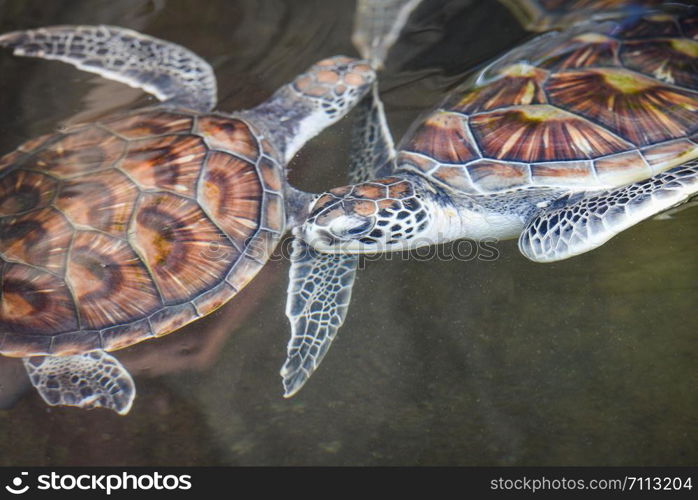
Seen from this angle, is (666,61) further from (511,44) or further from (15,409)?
(15,409)

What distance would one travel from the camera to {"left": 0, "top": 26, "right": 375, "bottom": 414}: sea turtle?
234 centimetres

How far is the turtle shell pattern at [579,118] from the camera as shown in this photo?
95.4 inches

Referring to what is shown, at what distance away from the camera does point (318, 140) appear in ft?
10.5

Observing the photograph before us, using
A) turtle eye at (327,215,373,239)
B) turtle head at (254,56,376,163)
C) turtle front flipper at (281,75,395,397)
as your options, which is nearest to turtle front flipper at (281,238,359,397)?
turtle front flipper at (281,75,395,397)

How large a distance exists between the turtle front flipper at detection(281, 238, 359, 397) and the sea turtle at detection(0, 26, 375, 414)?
0.20m

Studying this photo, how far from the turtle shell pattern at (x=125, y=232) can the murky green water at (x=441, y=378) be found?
0.23 m

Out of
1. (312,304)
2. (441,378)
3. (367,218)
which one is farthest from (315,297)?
(441,378)

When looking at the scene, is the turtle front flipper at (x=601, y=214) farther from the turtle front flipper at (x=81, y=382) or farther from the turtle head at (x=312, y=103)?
Answer: the turtle front flipper at (x=81, y=382)

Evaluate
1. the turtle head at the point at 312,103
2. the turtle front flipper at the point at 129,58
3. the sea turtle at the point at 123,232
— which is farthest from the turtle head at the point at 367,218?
the turtle front flipper at the point at 129,58

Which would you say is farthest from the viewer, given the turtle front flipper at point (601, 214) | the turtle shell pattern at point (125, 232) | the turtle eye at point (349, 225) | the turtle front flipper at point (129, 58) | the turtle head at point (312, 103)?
the turtle front flipper at point (129, 58)

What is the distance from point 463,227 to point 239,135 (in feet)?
4.25

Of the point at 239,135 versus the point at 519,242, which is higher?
the point at 239,135

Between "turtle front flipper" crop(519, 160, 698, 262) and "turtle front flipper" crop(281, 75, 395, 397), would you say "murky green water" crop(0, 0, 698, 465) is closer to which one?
"turtle front flipper" crop(281, 75, 395, 397)

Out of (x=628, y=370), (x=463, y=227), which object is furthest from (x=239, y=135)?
(x=628, y=370)
